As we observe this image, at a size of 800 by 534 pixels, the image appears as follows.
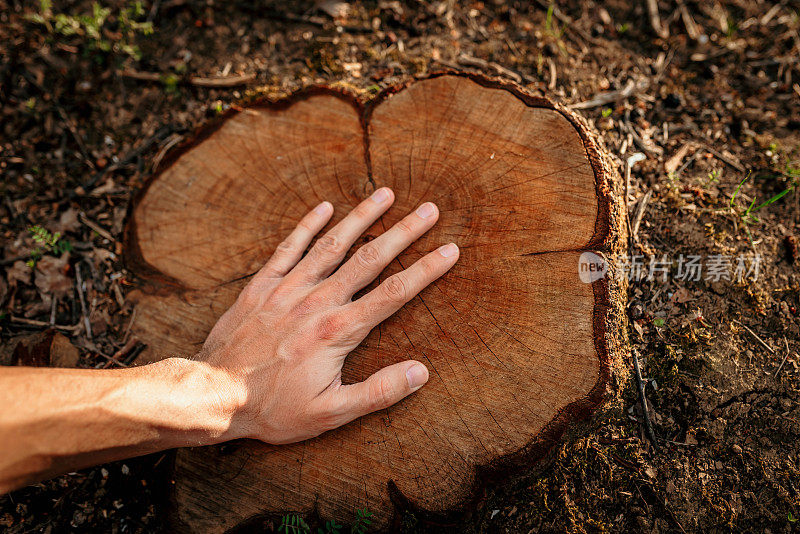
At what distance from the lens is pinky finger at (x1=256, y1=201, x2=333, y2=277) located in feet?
7.11

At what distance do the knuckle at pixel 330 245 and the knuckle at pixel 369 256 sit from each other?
0.12 meters

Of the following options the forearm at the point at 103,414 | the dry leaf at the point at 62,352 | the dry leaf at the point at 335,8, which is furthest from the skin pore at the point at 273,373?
the dry leaf at the point at 335,8

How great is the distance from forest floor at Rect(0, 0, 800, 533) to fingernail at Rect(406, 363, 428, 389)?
21.8 inches

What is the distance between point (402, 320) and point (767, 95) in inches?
119

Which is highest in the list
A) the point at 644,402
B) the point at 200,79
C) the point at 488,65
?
the point at 200,79

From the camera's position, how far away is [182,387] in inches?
74.7

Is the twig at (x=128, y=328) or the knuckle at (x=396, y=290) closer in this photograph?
the knuckle at (x=396, y=290)

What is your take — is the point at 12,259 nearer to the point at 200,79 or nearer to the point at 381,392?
the point at 200,79

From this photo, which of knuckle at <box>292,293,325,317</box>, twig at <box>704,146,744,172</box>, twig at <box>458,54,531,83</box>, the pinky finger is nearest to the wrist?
knuckle at <box>292,293,325,317</box>

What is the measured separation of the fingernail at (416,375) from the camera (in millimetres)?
1911

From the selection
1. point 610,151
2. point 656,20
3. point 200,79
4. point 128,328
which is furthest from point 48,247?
point 656,20

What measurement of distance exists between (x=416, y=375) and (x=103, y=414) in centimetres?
116

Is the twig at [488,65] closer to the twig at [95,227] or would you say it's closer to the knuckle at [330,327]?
the knuckle at [330,327]

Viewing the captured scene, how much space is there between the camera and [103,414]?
5.53 feet
